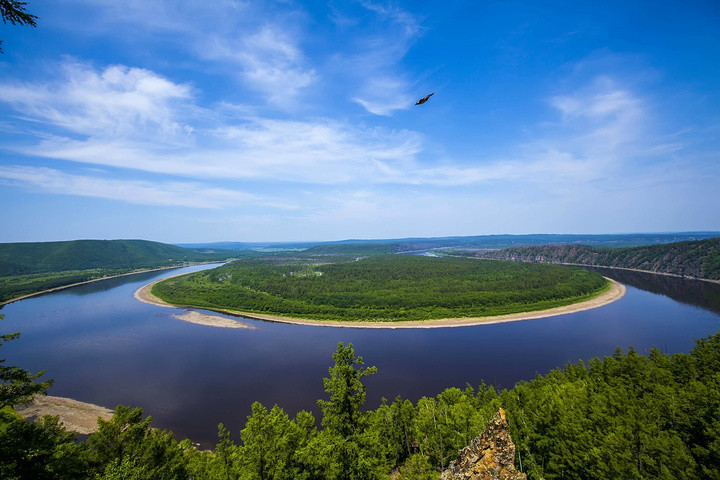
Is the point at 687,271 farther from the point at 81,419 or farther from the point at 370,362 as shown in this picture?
the point at 81,419

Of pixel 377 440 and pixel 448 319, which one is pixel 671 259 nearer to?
pixel 448 319

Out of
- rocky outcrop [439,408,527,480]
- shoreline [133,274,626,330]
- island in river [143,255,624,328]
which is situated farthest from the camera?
island in river [143,255,624,328]

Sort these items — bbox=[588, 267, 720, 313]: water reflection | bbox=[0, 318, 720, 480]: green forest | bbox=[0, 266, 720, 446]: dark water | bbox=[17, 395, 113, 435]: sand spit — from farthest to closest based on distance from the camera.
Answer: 1. bbox=[588, 267, 720, 313]: water reflection
2. bbox=[0, 266, 720, 446]: dark water
3. bbox=[17, 395, 113, 435]: sand spit
4. bbox=[0, 318, 720, 480]: green forest

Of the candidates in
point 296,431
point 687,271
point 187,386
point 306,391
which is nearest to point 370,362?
point 306,391

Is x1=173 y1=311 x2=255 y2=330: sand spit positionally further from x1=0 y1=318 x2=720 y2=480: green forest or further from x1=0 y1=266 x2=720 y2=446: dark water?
x1=0 y1=318 x2=720 y2=480: green forest

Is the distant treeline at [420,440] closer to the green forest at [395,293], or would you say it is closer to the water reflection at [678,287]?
the green forest at [395,293]

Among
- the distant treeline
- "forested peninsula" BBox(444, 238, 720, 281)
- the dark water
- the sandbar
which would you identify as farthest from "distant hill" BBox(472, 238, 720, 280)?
the sandbar
